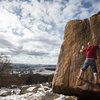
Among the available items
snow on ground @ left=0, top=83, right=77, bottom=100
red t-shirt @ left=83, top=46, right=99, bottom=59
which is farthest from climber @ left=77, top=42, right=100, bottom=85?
snow on ground @ left=0, top=83, right=77, bottom=100

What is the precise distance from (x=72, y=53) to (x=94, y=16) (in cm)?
247

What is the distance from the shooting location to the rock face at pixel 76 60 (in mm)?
4422

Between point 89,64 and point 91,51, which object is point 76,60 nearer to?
point 89,64

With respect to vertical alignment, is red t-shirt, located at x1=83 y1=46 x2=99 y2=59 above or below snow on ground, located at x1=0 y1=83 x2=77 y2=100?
above

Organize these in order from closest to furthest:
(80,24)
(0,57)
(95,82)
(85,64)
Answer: (95,82) → (85,64) → (80,24) → (0,57)

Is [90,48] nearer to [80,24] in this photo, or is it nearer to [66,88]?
[80,24]

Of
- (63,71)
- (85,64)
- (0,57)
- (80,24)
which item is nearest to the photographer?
(85,64)

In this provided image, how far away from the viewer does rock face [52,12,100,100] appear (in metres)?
4.42

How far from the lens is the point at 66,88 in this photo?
187 inches

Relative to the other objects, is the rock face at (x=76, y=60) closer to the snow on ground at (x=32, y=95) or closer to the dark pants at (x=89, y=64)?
the dark pants at (x=89, y=64)

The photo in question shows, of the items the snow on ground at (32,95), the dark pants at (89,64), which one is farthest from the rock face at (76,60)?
the snow on ground at (32,95)

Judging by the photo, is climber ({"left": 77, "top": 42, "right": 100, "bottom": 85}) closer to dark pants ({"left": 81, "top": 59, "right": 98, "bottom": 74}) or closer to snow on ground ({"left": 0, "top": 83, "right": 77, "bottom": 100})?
dark pants ({"left": 81, "top": 59, "right": 98, "bottom": 74})

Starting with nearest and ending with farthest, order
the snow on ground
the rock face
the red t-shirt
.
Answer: the rock face → the red t-shirt → the snow on ground

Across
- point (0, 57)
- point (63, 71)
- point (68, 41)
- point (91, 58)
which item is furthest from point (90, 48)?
point (0, 57)
